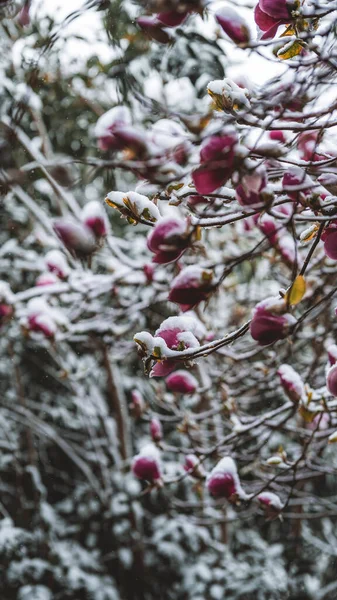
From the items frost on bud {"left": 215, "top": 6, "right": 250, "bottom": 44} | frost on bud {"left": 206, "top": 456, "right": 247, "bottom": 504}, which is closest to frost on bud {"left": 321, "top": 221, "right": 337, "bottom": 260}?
frost on bud {"left": 215, "top": 6, "right": 250, "bottom": 44}

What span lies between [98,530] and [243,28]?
2.65m

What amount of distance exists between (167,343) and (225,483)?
1.38ft

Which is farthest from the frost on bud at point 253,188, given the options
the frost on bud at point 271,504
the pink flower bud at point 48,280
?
the pink flower bud at point 48,280

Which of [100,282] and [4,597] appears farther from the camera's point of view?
[4,597]

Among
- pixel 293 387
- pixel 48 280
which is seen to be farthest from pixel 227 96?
pixel 48 280

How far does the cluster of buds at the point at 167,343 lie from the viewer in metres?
0.58

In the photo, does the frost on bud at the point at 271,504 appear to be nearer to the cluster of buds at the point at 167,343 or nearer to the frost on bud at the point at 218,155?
the cluster of buds at the point at 167,343

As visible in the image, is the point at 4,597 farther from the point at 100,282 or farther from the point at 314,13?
the point at 314,13

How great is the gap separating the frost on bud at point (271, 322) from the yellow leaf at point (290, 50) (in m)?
0.39

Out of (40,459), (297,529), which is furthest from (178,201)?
(40,459)

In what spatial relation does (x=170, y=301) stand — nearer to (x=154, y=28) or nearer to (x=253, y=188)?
Result: (x=253, y=188)

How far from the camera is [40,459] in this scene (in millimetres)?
2959

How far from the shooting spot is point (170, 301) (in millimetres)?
536

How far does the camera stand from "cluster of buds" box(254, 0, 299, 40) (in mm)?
621
